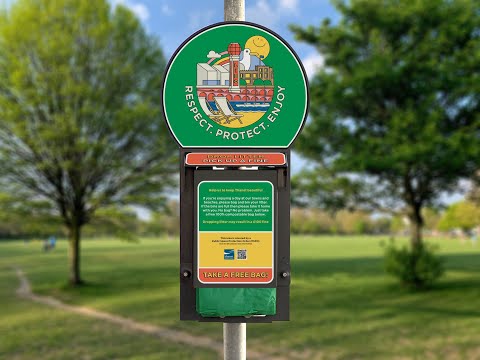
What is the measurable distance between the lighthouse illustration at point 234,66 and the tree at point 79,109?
16095 mm

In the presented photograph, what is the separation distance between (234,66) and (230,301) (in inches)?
59.5

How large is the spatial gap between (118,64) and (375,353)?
16.2 metres

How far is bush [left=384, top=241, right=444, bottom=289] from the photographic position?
55.6 feet

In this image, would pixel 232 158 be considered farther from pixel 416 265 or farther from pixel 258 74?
pixel 416 265

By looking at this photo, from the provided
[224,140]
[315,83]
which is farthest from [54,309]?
[224,140]

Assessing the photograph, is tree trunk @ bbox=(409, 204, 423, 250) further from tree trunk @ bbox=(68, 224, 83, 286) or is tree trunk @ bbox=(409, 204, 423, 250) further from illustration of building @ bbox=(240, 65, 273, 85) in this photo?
illustration of building @ bbox=(240, 65, 273, 85)

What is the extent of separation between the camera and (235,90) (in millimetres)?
2713

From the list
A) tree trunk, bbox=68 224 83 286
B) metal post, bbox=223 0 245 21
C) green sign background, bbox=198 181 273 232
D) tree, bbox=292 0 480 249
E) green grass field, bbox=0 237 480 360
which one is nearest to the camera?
green sign background, bbox=198 181 273 232

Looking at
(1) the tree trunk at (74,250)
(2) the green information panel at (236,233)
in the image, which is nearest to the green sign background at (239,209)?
(2) the green information panel at (236,233)

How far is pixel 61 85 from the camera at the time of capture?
18938mm

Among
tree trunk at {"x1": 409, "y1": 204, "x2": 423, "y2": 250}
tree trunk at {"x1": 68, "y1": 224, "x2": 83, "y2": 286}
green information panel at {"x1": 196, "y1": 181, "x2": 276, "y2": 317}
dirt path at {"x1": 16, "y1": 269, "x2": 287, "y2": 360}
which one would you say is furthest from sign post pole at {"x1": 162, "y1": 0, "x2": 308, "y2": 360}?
tree trunk at {"x1": 68, "y1": 224, "x2": 83, "y2": 286}

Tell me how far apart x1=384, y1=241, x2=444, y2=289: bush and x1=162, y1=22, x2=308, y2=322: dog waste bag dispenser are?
16.1 m

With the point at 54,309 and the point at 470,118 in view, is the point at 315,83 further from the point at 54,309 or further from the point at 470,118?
the point at 54,309

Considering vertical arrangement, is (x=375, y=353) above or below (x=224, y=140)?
below
